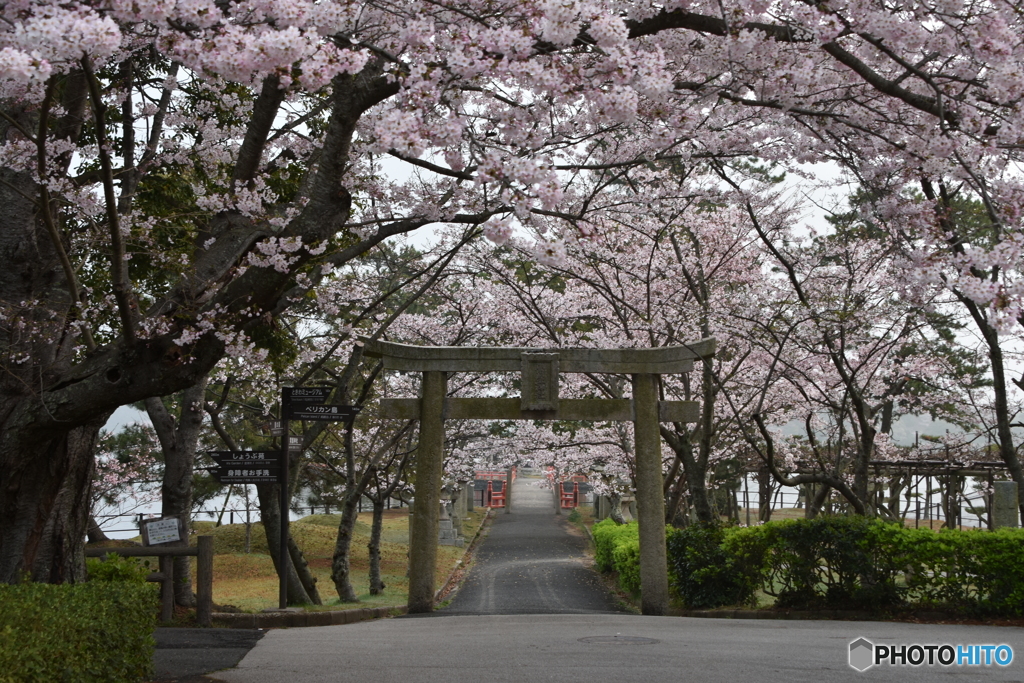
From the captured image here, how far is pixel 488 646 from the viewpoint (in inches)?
297

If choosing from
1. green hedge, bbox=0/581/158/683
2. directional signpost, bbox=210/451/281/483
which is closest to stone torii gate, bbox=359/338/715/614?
directional signpost, bbox=210/451/281/483

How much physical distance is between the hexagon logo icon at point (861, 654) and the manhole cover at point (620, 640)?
1656mm

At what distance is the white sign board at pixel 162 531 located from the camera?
10633 millimetres

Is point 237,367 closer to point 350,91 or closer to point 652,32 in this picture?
point 350,91

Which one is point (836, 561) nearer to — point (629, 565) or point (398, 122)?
point (629, 565)

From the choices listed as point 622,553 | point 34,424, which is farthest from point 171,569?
point 622,553

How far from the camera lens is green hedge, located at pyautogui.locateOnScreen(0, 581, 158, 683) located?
3.94 meters

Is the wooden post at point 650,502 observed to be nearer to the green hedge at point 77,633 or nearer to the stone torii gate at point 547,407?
the stone torii gate at point 547,407

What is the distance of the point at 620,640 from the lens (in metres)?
7.98

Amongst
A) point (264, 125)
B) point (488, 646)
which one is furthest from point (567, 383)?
point (264, 125)

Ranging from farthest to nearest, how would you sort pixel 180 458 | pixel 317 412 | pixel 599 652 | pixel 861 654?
pixel 180 458, pixel 317 412, pixel 599 652, pixel 861 654

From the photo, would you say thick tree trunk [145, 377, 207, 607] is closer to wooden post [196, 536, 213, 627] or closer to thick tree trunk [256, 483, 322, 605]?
thick tree trunk [256, 483, 322, 605]

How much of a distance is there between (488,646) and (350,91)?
15.3 feet

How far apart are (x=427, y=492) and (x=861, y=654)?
6454 mm
